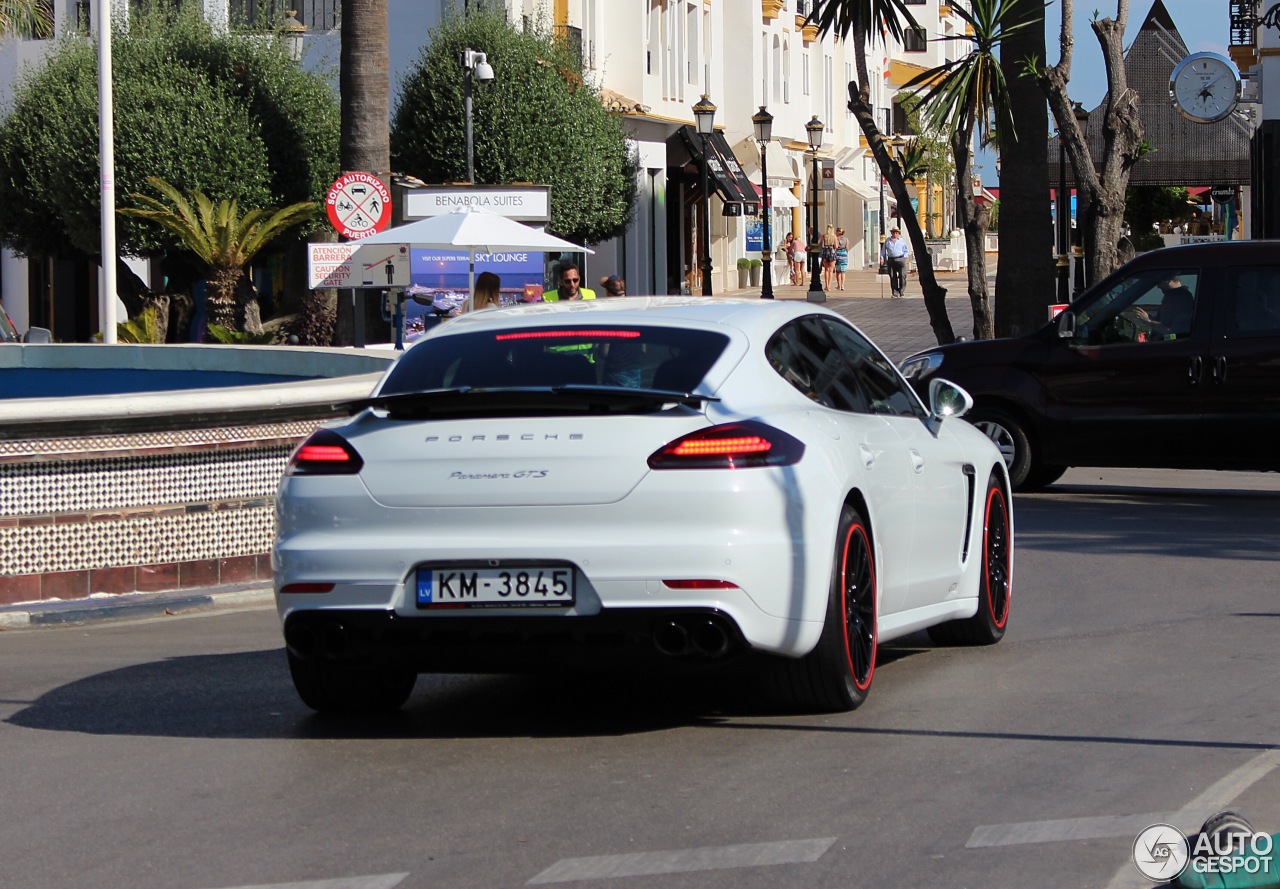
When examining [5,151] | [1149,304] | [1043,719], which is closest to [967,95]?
[1149,304]

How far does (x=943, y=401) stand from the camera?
8.73m

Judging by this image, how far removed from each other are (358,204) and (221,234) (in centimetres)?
1037

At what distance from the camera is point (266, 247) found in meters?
36.6

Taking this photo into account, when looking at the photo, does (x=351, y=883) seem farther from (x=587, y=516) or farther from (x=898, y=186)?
(x=898, y=186)

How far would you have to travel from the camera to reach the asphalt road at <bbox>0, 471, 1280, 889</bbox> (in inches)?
212

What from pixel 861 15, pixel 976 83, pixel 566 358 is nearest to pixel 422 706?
pixel 566 358

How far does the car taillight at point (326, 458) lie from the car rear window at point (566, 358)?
343mm

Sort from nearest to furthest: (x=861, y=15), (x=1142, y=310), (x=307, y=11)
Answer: (x=1142, y=310), (x=861, y=15), (x=307, y=11)

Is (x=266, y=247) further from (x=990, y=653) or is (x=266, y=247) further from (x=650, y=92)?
(x=990, y=653)

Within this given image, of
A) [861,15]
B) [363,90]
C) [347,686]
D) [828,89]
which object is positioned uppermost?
[828,89]

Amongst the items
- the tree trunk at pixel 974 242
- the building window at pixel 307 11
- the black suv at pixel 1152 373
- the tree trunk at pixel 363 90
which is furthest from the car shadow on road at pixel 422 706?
the building window at pixel 307 11

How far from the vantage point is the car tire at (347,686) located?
7.38m

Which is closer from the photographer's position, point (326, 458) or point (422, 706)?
point (326, 458)

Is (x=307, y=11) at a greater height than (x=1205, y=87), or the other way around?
(x=307, y=11)
